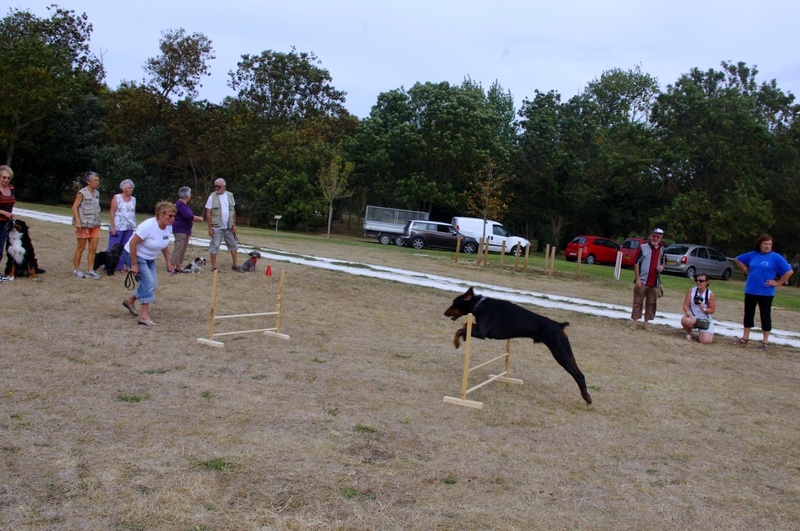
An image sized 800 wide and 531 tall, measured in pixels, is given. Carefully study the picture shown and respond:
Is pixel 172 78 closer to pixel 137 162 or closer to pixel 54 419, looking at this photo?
pixel 137 162

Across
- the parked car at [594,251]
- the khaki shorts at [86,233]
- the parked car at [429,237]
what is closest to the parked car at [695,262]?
the parked car at [594,251]

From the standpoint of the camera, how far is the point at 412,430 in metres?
5.57

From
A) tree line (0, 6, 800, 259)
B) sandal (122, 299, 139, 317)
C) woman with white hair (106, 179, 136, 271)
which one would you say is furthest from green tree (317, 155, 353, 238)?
sandal (122, 299, 139, 317)

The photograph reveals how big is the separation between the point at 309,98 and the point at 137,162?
16794 mm

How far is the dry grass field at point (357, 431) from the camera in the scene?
13.2ft

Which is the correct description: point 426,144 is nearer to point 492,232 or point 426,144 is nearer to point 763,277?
point 492,232

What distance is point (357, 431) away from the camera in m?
5.40

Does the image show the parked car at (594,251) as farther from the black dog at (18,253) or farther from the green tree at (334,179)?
the black dog at (18,253)

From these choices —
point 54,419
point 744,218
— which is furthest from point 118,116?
point 54,419

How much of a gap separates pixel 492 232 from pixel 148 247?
2756cm

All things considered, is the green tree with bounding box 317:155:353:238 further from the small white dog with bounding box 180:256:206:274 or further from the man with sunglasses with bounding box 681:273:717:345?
the man with sunglasses with bounding box 681:273:717:345

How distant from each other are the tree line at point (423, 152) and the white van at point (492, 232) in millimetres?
1379

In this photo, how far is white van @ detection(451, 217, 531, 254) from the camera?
112 feet

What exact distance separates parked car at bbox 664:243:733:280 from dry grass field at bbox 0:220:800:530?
21.3m
